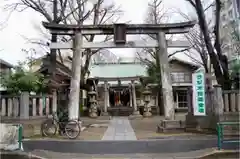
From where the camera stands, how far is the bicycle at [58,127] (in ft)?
37.2

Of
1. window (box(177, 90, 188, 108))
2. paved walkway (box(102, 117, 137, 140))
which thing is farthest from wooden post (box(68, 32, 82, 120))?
window (box(177, 90, 188, 108))

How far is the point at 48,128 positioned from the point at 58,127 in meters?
0.55

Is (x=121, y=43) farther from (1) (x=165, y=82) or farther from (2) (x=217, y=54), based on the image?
(2) (x=217, y=54)

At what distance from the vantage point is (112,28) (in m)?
13.0

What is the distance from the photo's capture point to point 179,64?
35.6 meters

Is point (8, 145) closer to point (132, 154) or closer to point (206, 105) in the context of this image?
point (132, 154)

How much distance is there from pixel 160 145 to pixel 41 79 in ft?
22.7

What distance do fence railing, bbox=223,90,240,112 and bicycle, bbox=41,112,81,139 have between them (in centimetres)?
598

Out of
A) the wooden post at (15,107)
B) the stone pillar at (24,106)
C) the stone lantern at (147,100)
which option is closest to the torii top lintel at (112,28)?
the stone pillar at (24,106)

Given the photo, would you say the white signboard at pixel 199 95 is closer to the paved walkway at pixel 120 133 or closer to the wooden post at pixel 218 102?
the wooden post at pixel 218 102

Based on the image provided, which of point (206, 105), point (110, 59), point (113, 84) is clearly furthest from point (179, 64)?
point (206, 105)

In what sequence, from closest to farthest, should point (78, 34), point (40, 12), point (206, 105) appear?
1. point (206, 105)
2. point (78, 34)
3. point (40, 12)

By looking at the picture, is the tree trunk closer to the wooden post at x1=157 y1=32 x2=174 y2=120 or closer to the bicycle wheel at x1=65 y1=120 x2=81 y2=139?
the wooden post at x1=157 y1=32 x2=174 y2=120

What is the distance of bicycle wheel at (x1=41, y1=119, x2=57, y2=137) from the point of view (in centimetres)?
1154
